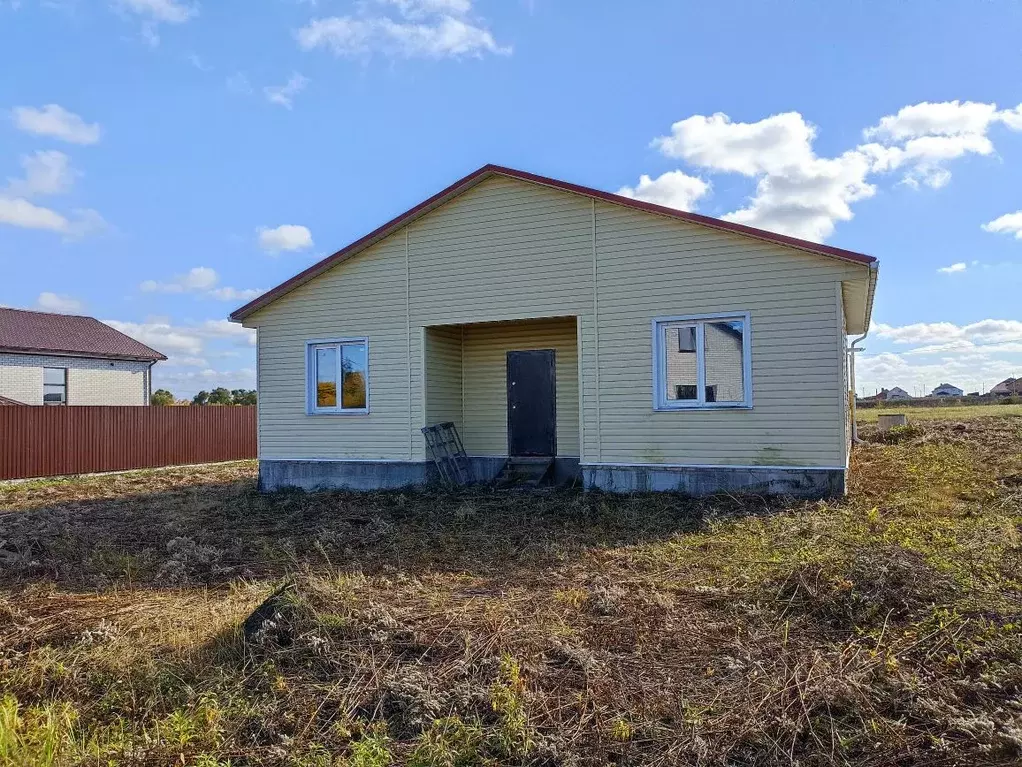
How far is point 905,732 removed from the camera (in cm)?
340

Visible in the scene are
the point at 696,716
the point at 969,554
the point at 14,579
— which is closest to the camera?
the point at 696,716

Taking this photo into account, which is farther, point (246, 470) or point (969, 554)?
point (246, 470)

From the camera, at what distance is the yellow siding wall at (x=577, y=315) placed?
9.98 metres

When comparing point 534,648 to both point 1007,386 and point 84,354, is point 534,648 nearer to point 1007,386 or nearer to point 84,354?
point 84,354

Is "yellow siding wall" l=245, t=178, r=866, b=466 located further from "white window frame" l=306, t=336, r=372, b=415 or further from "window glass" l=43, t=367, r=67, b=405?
"window glass" l=43, t=367, r=67, b=405

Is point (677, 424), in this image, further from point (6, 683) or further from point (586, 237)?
point (6, 683)

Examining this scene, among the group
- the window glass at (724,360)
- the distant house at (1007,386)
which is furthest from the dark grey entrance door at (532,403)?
the distant house at (1007,386)

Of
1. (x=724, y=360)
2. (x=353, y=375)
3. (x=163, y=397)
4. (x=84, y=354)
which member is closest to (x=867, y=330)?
(x=724, y=360)

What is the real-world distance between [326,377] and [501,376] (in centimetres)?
327

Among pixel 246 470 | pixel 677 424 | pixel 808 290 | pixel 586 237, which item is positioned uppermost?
pixel 586 237

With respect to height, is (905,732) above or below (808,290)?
below

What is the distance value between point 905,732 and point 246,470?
18.4 m

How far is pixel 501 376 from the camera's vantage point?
1315 centimetres

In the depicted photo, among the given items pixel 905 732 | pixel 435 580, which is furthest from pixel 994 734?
pixel 435 580
